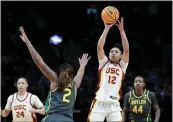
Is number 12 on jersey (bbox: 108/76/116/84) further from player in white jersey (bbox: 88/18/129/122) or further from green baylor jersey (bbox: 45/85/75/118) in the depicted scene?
green baylor jersey (bbox: 45/85/75/118)

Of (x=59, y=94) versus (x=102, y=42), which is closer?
(x=59, y=94)

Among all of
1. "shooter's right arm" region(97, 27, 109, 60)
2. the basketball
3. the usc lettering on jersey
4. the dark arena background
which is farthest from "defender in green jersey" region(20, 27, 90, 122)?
the dark arena background

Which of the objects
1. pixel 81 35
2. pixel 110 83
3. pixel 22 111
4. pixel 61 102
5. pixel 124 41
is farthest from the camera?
pixel 81 35

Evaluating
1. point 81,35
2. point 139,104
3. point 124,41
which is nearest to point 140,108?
point 139,104

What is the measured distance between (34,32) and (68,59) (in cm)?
162

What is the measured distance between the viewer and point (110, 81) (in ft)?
23.7

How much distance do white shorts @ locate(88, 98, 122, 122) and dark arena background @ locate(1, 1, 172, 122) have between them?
5.92m

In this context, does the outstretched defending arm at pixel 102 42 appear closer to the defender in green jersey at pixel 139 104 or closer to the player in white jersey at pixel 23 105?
the defender in green jersey at pixel 139 104

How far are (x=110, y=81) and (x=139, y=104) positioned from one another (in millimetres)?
1688

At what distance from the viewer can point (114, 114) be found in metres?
7.11

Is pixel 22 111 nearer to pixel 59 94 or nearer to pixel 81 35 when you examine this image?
pixel 59 94

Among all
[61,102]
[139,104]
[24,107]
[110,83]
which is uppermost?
[110,83]

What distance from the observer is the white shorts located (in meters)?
7.12

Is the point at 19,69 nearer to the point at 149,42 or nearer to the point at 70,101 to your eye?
the point at 149,42
